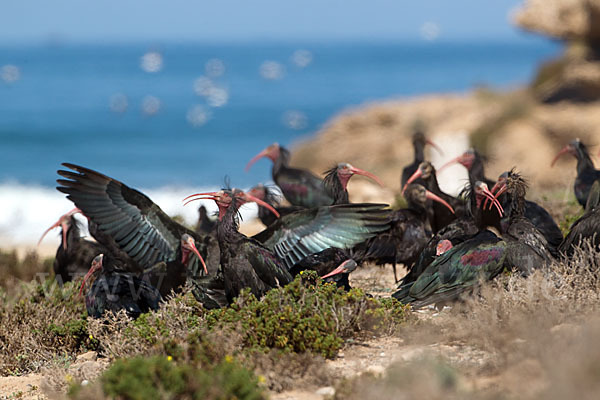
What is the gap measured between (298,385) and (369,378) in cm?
54

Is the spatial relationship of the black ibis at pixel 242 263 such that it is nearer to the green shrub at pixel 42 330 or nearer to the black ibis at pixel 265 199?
the green shrub at pixel 42 330

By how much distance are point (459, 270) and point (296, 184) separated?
516cm

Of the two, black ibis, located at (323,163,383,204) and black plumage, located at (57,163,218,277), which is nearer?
black plumage, located at (57,163,218,277)

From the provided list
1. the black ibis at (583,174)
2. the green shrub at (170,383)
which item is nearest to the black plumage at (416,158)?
the black ibis at (583,174)

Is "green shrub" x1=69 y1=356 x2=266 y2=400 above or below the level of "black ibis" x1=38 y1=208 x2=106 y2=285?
below

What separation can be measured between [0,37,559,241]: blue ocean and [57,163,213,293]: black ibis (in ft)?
38.2

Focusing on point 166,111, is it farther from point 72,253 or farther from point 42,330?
point 42,330

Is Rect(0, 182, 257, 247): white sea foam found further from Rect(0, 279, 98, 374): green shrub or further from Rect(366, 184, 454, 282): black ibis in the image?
Rect(366, 184, 454, 282): black ibis

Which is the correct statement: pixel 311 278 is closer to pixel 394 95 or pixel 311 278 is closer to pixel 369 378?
pixel 369 378

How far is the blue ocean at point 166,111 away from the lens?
32.4 m

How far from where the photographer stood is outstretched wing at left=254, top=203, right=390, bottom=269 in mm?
7195

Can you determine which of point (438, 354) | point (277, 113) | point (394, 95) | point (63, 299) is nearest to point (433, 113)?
point (277, 113)

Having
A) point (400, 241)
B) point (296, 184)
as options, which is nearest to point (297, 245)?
point (400, 241)

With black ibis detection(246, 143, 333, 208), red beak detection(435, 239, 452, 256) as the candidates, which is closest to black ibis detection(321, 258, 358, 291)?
red beak detection(435, 239, 452, 256)
